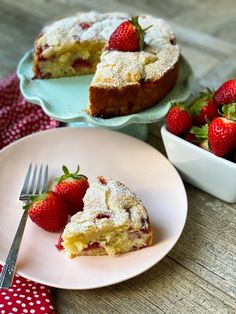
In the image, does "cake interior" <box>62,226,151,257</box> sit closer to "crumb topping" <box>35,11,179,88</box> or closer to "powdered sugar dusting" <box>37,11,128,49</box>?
"crumb topping" <box>35,11,179,88</box>

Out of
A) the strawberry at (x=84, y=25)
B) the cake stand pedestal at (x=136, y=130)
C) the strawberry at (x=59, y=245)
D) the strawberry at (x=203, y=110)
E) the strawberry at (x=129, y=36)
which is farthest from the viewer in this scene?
the strawberry at (x=84, y=25)

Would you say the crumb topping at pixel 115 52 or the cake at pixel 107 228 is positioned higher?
the crumb topping at pixel 115 52

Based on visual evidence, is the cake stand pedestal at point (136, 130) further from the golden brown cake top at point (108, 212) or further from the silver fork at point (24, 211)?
the golden brown cake top at point (108, 212)

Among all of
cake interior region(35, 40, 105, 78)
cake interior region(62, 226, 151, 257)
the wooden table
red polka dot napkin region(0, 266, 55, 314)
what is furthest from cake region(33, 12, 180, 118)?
red polka dot napkin region(0, 266, 55, 314)

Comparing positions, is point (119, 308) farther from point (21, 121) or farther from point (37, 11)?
point (37, 11)

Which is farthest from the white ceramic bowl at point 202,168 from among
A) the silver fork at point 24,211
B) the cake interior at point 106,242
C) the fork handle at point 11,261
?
the fork handle at point 11,261

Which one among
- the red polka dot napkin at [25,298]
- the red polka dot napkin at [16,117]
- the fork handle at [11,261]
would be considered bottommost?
the red polka dot napkin at [16,117]
